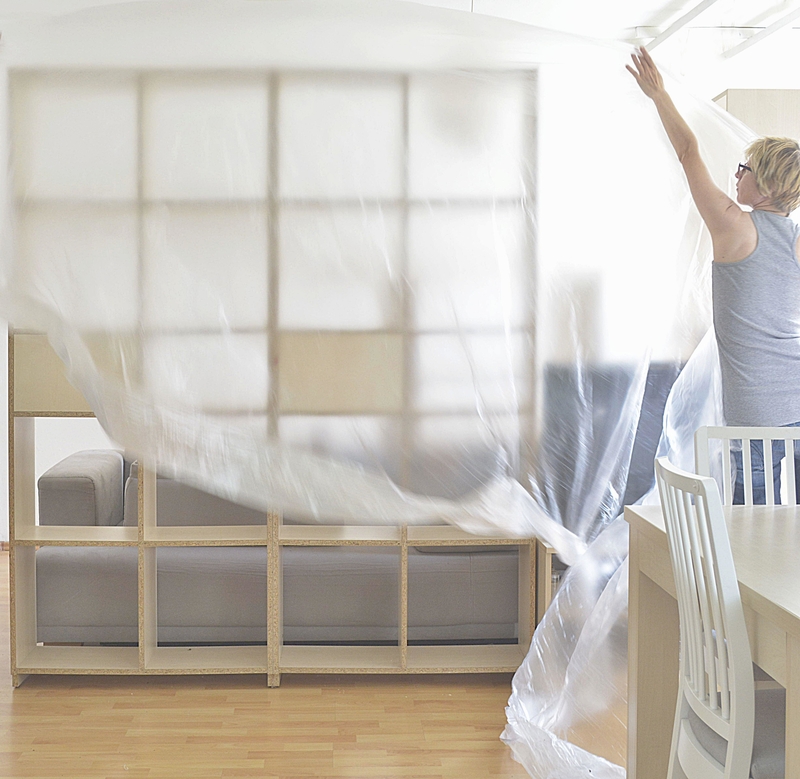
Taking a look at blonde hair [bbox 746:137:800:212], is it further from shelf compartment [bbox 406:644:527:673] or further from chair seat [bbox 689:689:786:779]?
shelf compartment [bbox 406:644:527:673]

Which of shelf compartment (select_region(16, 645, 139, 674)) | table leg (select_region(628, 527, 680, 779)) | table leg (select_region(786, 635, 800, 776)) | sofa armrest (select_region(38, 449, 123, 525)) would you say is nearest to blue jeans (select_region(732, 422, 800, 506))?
table leg (select_region(628, 527, 680, 779))

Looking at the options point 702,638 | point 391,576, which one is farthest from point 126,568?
point 702,638

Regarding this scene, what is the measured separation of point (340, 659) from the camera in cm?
295

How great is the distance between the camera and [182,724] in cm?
261

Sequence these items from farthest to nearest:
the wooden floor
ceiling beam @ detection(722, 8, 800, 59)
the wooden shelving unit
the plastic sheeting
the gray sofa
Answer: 1. ceiling beam @ detection(722, 8, 800, 59)
2. the gray sofa
3. the wooden shelving unit
4. the wooden floor
5. the plastic sheeting

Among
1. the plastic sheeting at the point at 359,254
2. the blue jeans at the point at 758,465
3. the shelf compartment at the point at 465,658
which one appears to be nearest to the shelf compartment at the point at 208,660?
the shelf compartment at the point at 465,658

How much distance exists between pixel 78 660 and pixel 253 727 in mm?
720

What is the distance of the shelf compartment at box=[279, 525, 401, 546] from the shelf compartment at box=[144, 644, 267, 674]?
1.39 ft

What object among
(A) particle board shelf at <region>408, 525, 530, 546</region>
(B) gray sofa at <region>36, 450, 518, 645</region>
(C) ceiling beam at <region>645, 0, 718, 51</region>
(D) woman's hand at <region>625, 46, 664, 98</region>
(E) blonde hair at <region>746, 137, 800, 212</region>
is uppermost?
(C) ceiling beam at <region>645, 0, 718, 51</region>

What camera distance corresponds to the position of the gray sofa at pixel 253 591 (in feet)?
9.89

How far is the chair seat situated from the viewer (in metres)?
1.46

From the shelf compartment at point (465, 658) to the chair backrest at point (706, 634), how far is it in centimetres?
129

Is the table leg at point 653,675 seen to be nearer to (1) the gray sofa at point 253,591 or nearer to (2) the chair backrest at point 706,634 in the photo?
(2) the chair backrest at point 706,634

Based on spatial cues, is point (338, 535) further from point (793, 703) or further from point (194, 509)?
point (793, 703)
